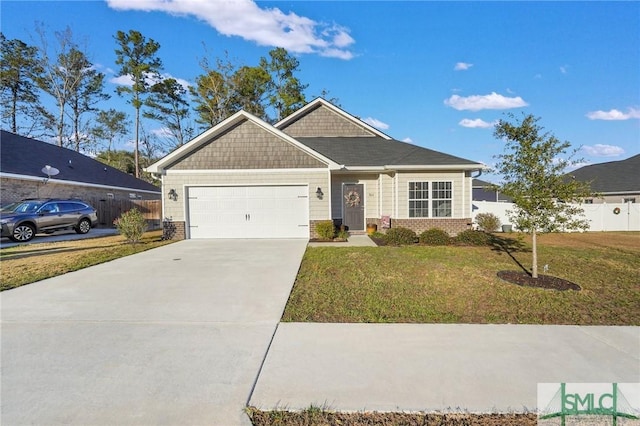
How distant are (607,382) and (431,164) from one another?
398 inches

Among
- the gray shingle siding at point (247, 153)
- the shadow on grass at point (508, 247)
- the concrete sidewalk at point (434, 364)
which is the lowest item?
the concrete sidewalk at point (434, 364)

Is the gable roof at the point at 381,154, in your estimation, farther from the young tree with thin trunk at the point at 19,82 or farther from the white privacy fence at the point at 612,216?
the young tree with thin trunk at the point at 19,82

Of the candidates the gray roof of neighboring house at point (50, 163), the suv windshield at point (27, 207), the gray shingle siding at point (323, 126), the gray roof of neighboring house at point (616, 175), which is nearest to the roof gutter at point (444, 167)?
the gray shingle siding at point (323, 126)

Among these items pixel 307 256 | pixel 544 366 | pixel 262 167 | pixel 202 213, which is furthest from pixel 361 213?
pixel 544 366

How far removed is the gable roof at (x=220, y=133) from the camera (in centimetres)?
1178

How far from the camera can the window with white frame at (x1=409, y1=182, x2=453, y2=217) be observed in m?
12.5

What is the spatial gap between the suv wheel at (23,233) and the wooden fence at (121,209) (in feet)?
19.7

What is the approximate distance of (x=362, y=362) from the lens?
310 cm

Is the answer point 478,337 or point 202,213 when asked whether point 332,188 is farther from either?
point 478,337

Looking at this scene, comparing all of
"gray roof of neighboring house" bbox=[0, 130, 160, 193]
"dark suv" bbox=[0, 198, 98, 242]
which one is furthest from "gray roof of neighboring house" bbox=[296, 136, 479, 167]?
"gray roof of neighboring house" bbox=[0, 130, 160, 193]

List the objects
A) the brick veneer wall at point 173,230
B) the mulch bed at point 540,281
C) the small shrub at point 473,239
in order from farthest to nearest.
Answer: the brick veneer wall at point 173,230 < the small shrub at point 473,239 < the mulch bed at point 540,281

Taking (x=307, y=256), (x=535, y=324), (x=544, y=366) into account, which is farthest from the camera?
(x=307, y=256)

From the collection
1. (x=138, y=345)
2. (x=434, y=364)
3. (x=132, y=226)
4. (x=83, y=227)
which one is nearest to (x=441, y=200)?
(x=434, y=364)

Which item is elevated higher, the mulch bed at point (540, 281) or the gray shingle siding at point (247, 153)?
the gray shingle siding at point (247, 153)
